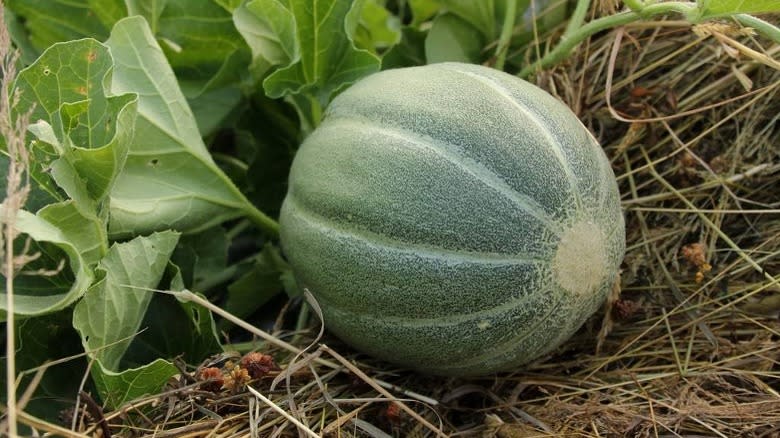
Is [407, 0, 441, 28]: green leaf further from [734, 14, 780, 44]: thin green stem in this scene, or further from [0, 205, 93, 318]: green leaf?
[0, 205, 93, 318]: green leaf

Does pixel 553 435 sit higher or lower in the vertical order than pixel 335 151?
lower

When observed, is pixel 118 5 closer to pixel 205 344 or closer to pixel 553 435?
pixel 205 344

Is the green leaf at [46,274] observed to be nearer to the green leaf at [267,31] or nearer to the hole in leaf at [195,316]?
the hole in leaf at [195,316]

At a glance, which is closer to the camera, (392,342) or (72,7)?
(392,342)

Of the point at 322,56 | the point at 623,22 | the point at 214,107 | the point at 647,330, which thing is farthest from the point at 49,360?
the point at 623,22

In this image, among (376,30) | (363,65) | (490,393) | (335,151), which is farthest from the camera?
(376,30)

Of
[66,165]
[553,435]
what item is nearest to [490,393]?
[553,435]

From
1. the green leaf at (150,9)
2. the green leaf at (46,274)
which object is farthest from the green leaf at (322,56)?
the green leaf at (46,274)

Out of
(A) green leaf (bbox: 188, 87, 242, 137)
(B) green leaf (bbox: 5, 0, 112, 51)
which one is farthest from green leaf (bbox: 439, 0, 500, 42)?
(B) green leaf (bbox: 5, 0, 112, 51)

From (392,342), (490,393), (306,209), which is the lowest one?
(490,393)

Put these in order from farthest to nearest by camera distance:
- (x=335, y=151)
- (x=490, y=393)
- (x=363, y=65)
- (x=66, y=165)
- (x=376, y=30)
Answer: (x=376, y=30) → (x=363, y=65) → (x=490, y=393) → (x=335, y=151) → (x=66, y=165)
